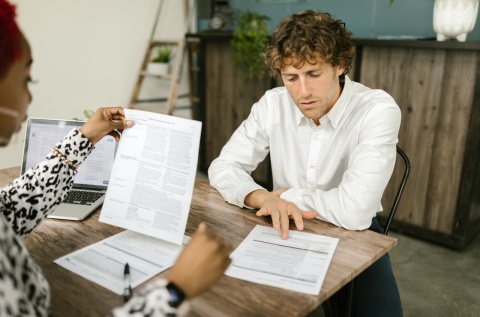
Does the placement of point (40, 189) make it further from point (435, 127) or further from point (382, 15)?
point (382, 15)

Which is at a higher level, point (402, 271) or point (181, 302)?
point (181, 302)

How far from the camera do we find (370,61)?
9.05 feet

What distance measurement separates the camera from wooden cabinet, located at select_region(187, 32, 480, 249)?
7.97 ft

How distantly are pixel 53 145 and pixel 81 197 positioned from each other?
0.88 ft

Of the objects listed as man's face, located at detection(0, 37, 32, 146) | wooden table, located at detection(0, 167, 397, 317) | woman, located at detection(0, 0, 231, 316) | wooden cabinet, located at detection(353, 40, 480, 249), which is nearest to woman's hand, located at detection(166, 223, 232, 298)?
woman, located at detection(0, 0, 231, 316)

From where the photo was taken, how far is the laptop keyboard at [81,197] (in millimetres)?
1412

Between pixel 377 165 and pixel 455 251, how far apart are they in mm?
1707

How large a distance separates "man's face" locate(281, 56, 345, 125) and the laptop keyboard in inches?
30.3

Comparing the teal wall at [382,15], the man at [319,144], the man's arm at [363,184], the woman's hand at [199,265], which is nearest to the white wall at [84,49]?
the teal wall at [382,15]

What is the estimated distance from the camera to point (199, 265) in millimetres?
720

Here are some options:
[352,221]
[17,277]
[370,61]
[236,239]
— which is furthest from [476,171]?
[17,277]

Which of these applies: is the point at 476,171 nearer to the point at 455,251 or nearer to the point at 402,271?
the point at 455,251

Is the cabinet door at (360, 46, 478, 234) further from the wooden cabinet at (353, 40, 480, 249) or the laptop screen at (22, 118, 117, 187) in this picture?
the laptop screen at (22, 118, 117, 187)

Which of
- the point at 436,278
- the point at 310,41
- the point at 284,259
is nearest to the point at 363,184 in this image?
the point at 284,259
